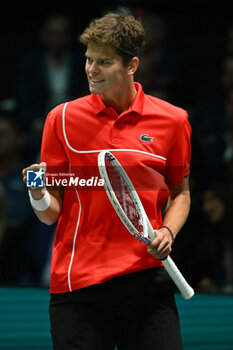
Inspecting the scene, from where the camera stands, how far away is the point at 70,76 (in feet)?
17.4

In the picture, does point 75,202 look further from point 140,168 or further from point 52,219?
point 140,168

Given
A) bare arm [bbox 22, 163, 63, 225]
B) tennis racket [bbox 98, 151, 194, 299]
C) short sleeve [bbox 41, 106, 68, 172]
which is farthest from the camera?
short sleeve [bbox 41, 106, 68, 172]

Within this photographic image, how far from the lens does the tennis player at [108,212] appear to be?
2273 mm

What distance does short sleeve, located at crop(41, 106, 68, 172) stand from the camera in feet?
7.79

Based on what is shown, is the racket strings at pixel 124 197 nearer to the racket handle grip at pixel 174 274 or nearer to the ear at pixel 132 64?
the racket handle grip at pixel 174 274

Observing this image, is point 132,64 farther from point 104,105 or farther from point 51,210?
point 51,210

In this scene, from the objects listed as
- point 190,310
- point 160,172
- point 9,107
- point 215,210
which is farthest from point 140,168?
point 9,107

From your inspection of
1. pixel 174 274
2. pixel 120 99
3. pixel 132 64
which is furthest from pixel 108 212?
pixel 132 64

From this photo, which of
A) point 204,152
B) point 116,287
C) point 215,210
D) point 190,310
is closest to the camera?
point 116,287

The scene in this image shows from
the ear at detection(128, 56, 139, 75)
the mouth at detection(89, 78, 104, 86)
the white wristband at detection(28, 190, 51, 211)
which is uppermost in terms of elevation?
the ear at detection(128, 56, 139, 75)

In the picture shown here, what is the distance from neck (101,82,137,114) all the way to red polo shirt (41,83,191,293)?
0.03 metres

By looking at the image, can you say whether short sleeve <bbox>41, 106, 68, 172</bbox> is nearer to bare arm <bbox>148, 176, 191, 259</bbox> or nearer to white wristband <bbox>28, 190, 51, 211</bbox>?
white wristband <bbox>28, 190, 51, 211</bbox>

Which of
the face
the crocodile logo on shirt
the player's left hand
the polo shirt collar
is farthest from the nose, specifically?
the player's left hand

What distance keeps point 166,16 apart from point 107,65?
369 centimetres
